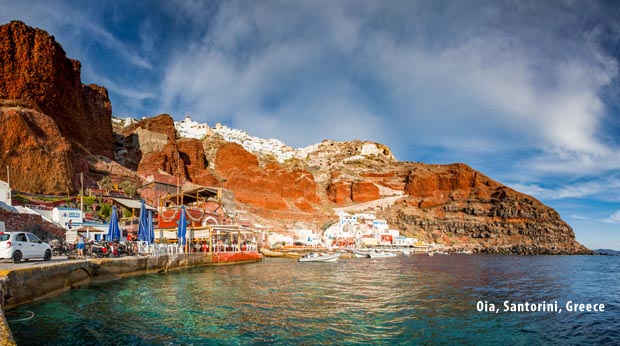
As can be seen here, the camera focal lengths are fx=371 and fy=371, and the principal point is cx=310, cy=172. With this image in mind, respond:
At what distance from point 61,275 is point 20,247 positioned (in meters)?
2.58

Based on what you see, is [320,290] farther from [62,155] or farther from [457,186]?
[457,186]

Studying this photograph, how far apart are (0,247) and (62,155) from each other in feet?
151

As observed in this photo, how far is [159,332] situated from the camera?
1084cm

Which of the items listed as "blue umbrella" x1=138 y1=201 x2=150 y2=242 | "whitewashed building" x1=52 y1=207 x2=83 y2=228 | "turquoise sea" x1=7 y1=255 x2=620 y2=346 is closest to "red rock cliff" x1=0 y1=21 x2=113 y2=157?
"whitewashed building" x1=52 y1=207 x2=83 y2=228

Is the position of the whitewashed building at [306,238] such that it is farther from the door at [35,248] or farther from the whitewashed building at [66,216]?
the door at [35,248]

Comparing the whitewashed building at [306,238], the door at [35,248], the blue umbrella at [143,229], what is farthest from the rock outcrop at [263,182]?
the door at [35,248]

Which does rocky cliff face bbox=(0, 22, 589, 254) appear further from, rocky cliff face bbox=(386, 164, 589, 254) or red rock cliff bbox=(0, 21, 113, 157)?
rocky cliff face bbox=(386, 164, 589, 254)

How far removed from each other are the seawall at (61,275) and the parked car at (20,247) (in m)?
1.24

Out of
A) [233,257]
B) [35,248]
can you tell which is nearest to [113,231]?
[35,248]

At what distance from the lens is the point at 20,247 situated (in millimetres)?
16047

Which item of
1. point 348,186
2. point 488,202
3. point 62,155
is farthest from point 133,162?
point 488,202

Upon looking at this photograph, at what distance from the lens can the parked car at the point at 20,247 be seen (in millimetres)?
15383

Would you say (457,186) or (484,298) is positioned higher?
(457,186)

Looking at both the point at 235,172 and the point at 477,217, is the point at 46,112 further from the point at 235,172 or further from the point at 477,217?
→ the point at 477,217
